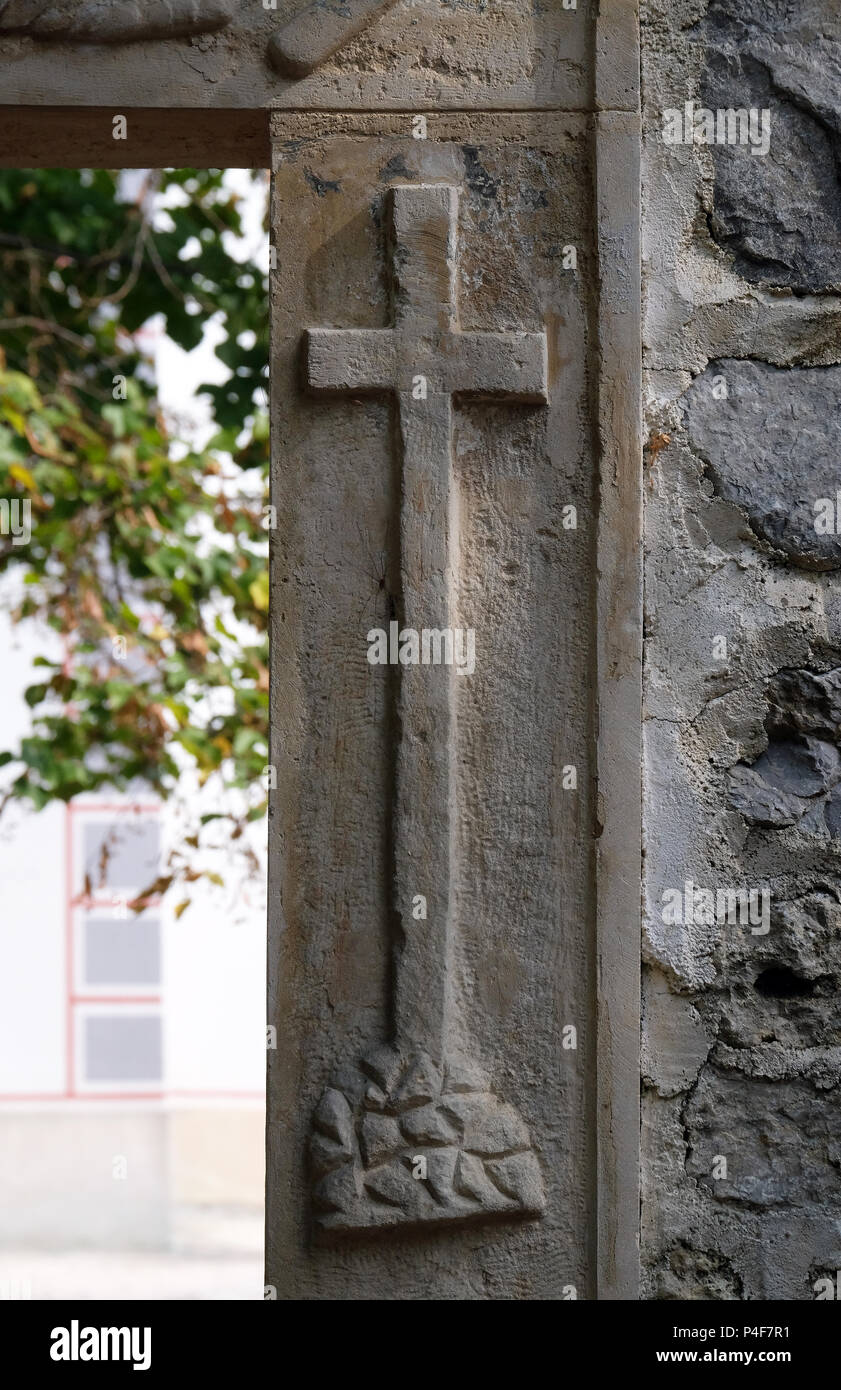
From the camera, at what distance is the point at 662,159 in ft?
6.23

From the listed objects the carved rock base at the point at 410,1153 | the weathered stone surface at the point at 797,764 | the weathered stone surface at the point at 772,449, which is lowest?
the carved rock base at the point at 410,1153

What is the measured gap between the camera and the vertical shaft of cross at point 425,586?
176 cm

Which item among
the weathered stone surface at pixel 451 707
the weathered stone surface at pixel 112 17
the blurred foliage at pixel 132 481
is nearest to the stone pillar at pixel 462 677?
the weathered stone surface at pixel 451 707

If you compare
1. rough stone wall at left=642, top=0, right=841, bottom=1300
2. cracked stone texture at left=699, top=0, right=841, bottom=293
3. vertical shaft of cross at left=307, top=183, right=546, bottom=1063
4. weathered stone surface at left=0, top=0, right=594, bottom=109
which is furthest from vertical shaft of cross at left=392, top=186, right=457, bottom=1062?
cracked stone texture at left=699, top=0, right=841, bottom=293

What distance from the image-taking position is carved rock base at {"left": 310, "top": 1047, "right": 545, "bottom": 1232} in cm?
171

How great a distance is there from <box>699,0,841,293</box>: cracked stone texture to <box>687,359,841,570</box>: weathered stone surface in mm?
141

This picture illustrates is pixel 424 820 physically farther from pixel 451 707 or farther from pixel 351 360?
pixel 351 360

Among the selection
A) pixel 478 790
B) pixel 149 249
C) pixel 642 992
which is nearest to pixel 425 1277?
pixel 642 992

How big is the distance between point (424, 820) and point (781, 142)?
103 cm

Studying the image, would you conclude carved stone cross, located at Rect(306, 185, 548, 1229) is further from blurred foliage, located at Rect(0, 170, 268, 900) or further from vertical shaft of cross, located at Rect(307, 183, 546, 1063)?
blurred foliage, located at Rect(0, 170, 268, 900)

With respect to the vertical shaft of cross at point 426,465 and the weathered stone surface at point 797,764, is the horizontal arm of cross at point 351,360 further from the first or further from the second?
the weathered stone surface at point 797,764

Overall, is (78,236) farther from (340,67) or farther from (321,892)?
(321,892)

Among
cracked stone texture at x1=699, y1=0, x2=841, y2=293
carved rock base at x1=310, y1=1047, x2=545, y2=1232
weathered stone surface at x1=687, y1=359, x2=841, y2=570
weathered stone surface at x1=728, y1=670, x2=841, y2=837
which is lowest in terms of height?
carved rock base at x1=310, y1=1047, x2=545, y2=1232
